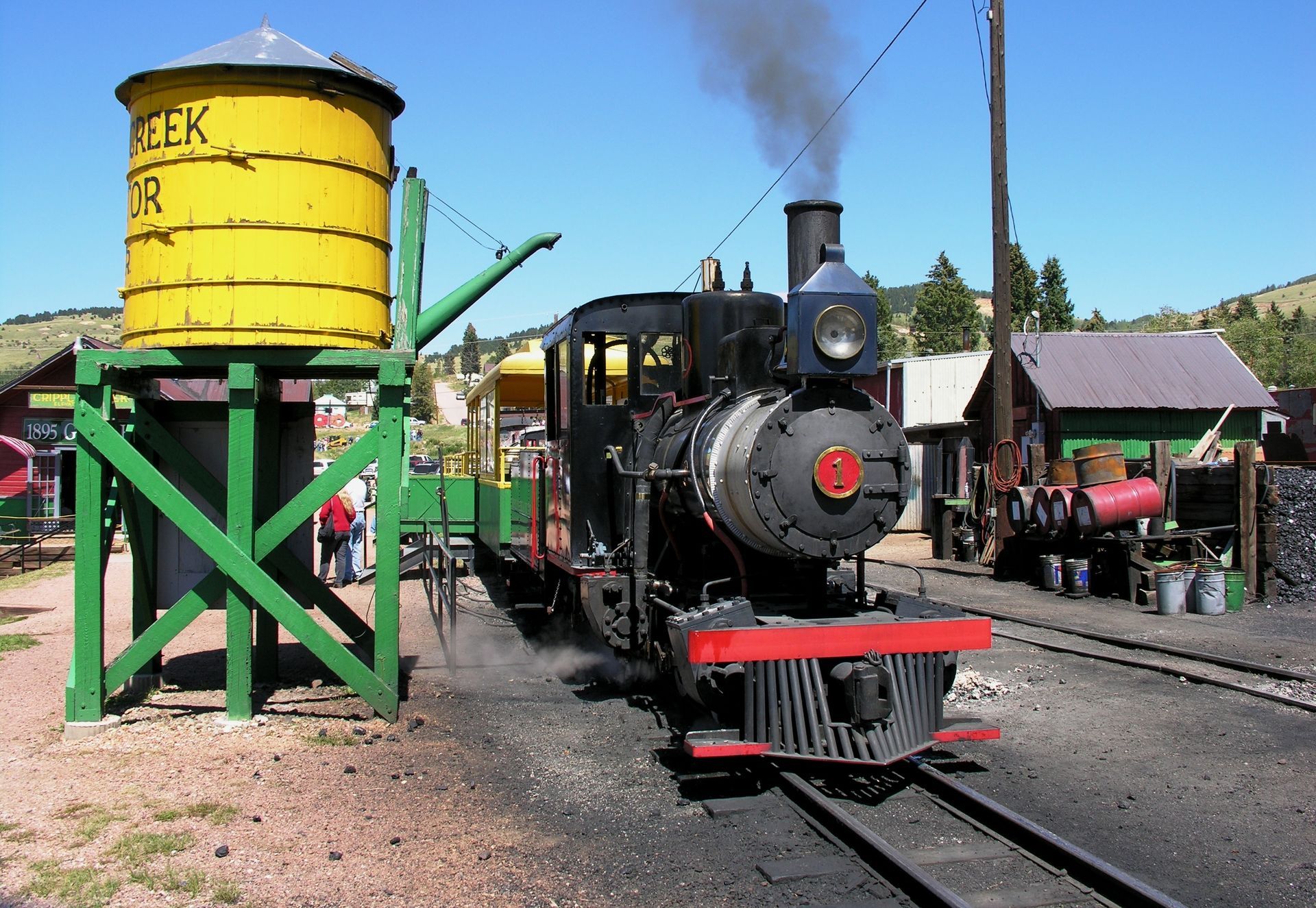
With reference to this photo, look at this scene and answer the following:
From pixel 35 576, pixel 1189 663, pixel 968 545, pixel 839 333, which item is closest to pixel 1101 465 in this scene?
pixel 968 545

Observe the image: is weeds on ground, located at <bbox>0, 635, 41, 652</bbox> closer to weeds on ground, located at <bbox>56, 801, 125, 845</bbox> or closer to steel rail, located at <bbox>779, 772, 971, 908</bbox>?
weeds on ground, located at <bbox>56, 801, 125, 845</bbox>

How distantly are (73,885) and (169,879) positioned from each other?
0.39 m

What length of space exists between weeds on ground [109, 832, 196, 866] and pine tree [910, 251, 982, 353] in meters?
60.4

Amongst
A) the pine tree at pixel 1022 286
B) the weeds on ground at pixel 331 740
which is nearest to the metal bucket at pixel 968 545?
the weeds on ground at pixel 331 740

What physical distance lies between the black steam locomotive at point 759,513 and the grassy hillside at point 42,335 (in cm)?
9093

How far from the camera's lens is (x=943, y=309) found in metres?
64.2

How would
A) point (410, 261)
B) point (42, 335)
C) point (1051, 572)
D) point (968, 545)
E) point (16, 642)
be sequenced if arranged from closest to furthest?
point (410, 261), point (16, 642), point (1051, 572), point (968, 545), point (42, 335)

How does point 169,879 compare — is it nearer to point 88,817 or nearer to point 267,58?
point 88,817

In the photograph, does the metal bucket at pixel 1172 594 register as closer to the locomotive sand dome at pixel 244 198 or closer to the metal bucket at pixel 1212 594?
the metal bucket at pixel 1212 594

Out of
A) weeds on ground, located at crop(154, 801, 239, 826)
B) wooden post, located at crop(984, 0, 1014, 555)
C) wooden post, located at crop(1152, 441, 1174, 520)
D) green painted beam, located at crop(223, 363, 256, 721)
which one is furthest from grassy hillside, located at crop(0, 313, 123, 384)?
weeds on ground, located at crop(154, 801, 239, 826)

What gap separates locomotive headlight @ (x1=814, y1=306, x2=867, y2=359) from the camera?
5793mm

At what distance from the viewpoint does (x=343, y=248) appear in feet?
22.6

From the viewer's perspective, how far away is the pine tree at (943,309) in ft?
207

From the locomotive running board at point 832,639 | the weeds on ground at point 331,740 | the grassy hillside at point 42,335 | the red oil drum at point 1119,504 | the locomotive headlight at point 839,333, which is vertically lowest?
the weeds on ground at point 331,740
